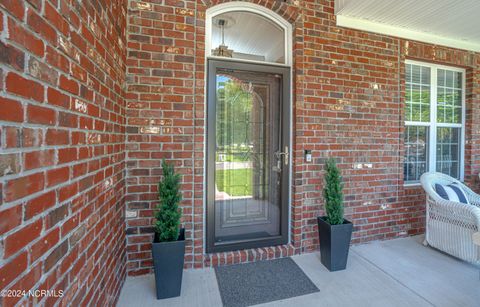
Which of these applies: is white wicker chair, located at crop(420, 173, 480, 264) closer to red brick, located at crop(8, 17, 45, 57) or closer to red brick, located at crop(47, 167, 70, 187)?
red brick, located at crop(47, 167, 70, 187)

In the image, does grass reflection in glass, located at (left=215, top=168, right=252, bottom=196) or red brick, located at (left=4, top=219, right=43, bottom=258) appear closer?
red brick, located at (left=4, top=219, right=43, bottom=258)

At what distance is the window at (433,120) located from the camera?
3.27 meters

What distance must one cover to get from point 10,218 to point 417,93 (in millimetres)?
4360

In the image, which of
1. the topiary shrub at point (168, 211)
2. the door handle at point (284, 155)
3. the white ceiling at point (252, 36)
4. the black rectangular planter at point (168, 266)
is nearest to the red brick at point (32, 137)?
the topiary shrub at point (168, 211)

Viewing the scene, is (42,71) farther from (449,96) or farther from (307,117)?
(449,96)

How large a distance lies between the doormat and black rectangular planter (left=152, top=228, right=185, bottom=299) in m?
0.41

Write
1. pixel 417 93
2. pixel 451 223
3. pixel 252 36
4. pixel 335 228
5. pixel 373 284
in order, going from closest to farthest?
pixel 373 284 → pixel 335 228 → pixel 451 223 → pixel 252 36 → pixel 417 93

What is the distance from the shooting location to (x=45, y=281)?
2.70 ft

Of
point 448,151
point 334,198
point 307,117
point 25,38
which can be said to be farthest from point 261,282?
point 448,151

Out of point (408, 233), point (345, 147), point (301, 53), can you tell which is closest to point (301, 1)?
point (301, 53)

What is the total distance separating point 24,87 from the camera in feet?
2.32

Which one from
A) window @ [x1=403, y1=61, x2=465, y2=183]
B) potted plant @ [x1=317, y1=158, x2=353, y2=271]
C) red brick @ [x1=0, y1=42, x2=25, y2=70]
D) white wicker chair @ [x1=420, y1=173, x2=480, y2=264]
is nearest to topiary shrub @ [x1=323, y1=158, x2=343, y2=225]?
potted plant @ [x1=317, y1=158, x2=353, y2=271]

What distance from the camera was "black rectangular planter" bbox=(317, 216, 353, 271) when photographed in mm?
2209

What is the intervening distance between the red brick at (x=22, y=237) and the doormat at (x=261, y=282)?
1517 millimetres
